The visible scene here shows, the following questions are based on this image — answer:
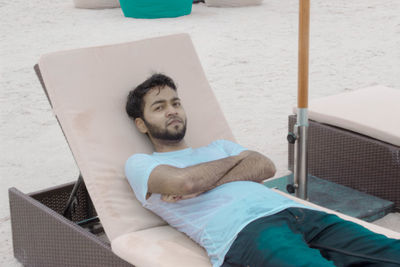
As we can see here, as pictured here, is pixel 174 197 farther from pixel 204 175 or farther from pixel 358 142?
pixel 358 142

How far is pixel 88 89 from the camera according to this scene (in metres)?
2.47

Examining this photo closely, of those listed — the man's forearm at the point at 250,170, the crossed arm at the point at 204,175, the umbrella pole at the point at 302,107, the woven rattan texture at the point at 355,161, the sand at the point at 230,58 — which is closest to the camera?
the crossed arm at the point at 204,175

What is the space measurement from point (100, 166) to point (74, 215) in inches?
24.8

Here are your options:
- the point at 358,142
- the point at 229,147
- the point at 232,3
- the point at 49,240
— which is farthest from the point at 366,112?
the point at 232,3

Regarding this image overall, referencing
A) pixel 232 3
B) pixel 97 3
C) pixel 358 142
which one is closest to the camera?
pixel 358 142

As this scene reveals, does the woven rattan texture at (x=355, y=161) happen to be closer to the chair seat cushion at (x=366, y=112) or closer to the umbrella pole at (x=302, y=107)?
the chair seat cushion at (x=366, y=112)

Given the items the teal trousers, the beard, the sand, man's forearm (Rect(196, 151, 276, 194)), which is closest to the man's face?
the beard

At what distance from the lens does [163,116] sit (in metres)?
2.36

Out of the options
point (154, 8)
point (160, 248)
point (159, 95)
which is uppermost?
point (159, 95)

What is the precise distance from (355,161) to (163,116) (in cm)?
120

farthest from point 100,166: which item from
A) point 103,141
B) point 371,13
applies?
point 371,13

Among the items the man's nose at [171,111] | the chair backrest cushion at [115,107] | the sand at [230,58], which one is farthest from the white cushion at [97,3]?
the man's nose at [171,111]

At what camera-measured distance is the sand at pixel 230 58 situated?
12.9ft

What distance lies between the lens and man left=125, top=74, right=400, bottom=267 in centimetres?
181
